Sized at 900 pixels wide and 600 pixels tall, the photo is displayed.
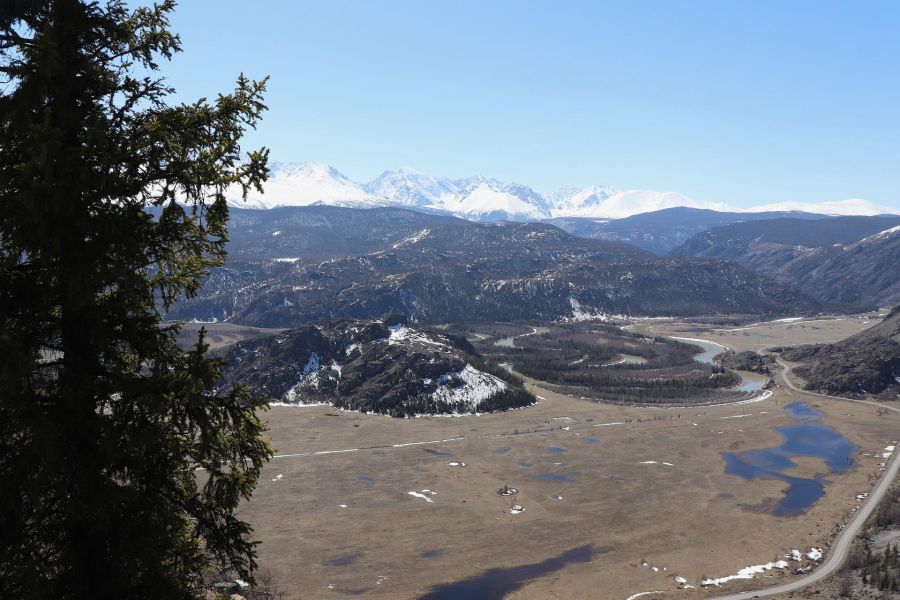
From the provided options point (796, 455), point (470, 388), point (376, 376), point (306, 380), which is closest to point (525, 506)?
point (796, 455)

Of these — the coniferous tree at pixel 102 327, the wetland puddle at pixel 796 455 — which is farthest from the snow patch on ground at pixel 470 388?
the coniferous tree at pixel 102 327

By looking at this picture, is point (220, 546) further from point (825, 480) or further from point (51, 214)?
point (825, 480)

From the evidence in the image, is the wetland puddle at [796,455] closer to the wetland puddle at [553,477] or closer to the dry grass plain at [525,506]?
the dry grass plain at [525,506]

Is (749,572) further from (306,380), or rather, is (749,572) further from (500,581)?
(306,380)

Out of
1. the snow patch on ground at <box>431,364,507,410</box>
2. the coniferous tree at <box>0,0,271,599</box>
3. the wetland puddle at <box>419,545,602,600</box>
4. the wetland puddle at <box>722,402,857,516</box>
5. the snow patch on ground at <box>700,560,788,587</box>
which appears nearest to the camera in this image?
the coniferous tree at <box>0,0,271,599</box>

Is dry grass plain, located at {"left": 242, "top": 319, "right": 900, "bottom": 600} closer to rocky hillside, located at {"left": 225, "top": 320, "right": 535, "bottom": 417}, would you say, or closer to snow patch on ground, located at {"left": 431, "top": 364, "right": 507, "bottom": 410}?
rocky hillside, located at {"left": 225, "top": 320, "right": 535, "bottom": 417}

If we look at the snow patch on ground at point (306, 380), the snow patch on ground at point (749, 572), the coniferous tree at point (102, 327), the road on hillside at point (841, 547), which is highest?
the coniferous tree at point (102, 327)

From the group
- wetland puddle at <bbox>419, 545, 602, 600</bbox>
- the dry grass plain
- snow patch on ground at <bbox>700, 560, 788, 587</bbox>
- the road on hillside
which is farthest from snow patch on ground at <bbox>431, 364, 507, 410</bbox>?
snow patch on ground at <bbox>700, 560, 788, 587</bbox>
